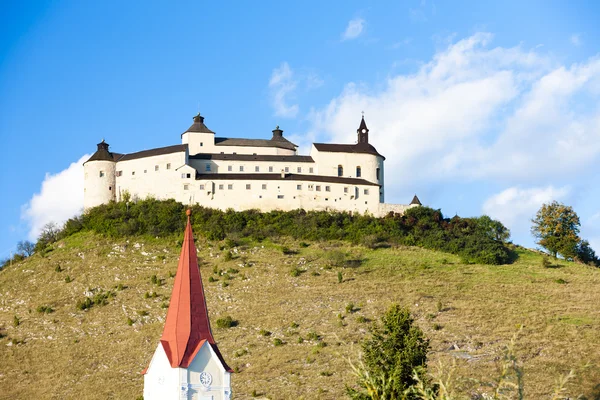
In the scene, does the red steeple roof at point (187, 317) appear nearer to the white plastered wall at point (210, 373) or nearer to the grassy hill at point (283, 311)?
the white plastered wall at point (210, 373)

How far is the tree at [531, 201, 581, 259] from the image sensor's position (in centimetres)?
9606

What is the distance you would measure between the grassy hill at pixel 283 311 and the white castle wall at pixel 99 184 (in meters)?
6.01

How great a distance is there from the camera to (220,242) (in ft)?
287

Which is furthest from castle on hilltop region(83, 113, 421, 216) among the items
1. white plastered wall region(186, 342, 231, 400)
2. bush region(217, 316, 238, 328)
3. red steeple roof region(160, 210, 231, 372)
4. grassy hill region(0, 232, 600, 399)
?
white plastered wall region(186, 342, 231, 400)

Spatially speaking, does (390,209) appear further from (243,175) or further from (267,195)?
(243,175)

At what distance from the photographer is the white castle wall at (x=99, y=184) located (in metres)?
97.9

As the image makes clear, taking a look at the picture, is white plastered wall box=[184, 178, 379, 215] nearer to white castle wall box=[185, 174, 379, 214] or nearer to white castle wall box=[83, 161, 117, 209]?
white castle wall box=[185, 174, 379, 214]

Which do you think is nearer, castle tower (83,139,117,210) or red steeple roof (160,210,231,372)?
red steeple roof (160,210,231,372)

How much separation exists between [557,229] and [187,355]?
2815 inches

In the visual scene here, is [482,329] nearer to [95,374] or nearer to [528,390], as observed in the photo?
[528,390]

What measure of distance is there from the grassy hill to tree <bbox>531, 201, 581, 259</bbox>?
274cm

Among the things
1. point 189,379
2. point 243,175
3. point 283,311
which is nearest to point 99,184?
point 243,175

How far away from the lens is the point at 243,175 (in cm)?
9469

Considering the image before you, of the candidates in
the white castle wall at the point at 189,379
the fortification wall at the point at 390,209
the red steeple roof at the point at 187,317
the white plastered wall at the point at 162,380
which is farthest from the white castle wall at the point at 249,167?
the white castle wall at the point at 189,379
